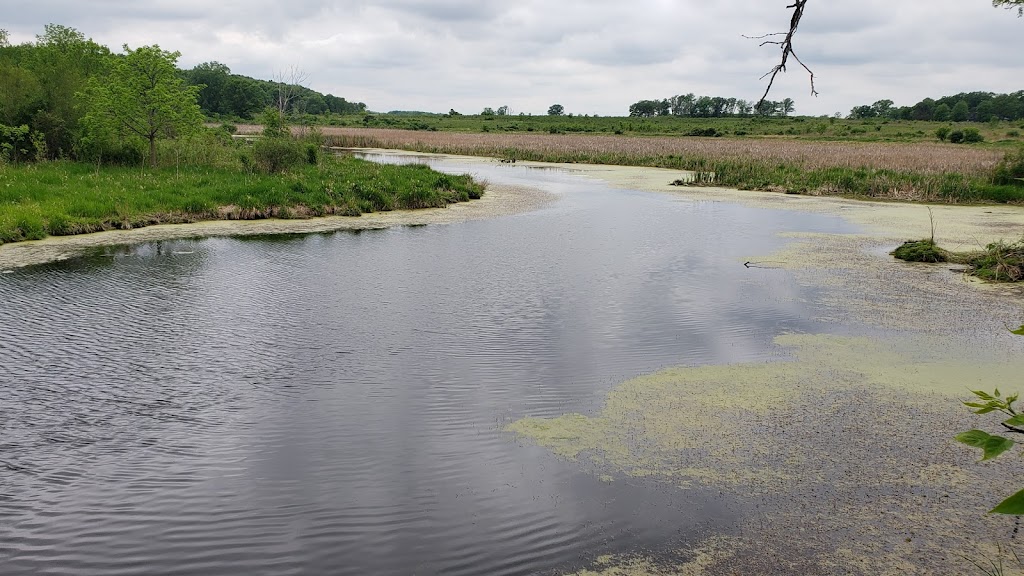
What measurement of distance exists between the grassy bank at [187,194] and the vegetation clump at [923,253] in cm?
1248

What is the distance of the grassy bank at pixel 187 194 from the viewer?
15.0 meters

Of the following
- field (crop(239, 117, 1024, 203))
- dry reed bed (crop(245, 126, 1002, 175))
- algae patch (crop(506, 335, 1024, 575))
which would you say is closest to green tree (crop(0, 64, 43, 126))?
algae patch (crop(506, 335, 1024, 575))

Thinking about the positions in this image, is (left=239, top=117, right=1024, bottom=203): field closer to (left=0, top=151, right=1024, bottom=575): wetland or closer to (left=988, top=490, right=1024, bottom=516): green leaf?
(left=0, top=151, right=1024, bottom=575): wetland

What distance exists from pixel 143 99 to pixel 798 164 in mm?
27043

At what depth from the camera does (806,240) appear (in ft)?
54.8

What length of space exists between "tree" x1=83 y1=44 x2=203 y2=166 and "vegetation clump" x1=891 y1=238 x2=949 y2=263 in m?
19.7

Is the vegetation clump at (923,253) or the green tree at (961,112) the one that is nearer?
the vegetation clump at (923,253)

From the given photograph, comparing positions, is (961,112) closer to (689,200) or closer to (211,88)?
(689,200)

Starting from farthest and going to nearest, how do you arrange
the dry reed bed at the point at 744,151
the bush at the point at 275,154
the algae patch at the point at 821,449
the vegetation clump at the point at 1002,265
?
the dry reed bed at the point at 744,151, the bush at the point at 275,154, the vegetation clump at the point at 1002,265, the algae patch at the point at 821,449

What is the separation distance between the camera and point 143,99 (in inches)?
838

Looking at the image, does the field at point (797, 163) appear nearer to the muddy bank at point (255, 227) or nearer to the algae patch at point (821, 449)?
the muddy bank at point (255, 227)

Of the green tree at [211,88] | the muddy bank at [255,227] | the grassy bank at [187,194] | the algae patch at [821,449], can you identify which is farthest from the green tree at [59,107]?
the green tree at [211,88]

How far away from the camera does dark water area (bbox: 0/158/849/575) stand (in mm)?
4488

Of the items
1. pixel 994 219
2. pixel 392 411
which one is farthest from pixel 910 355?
pixel 994 219
